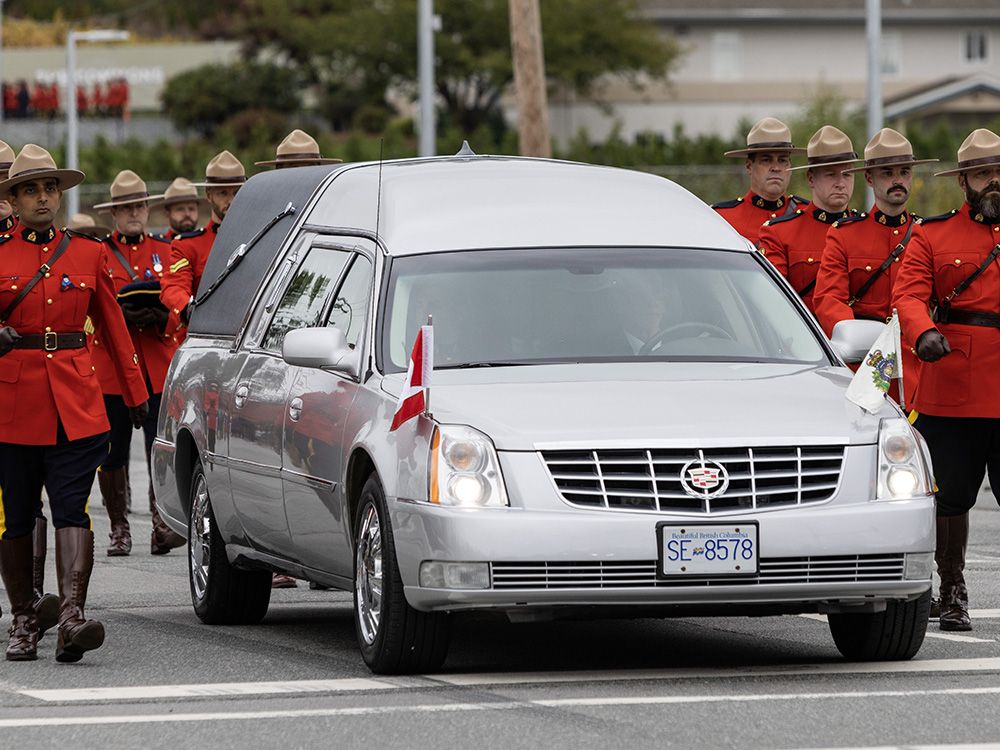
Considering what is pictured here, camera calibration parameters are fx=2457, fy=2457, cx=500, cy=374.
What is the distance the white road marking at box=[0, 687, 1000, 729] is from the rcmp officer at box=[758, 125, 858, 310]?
177 inches

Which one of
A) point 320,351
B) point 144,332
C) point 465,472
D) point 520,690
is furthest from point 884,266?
point 144,332

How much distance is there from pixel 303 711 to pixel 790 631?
2973 millimetres

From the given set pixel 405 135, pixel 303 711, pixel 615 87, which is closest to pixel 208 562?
pixel 303 711

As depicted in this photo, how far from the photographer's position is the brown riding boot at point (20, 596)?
33.3 feet

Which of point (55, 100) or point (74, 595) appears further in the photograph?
point (55, 100)

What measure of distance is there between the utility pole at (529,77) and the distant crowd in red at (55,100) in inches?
2184

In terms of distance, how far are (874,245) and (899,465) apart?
3128 millimetres

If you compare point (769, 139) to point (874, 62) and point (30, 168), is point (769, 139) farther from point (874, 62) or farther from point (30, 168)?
point (874, 62)

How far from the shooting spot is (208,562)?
463 inches

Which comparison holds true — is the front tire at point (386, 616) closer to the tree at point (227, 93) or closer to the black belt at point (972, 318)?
the black belt at point (972, 318)

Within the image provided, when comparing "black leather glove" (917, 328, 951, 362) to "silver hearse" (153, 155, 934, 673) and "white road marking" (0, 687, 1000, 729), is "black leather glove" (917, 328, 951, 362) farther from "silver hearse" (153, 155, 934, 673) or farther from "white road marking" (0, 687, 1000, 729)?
"white road marking" (0, 687, 1000, 729)

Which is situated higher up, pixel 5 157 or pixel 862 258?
pixel 5 157

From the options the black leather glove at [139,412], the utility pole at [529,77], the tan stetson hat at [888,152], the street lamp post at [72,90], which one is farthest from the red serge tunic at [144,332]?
the street lamp post at [72,90]

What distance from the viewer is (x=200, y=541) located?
12.0 metres
